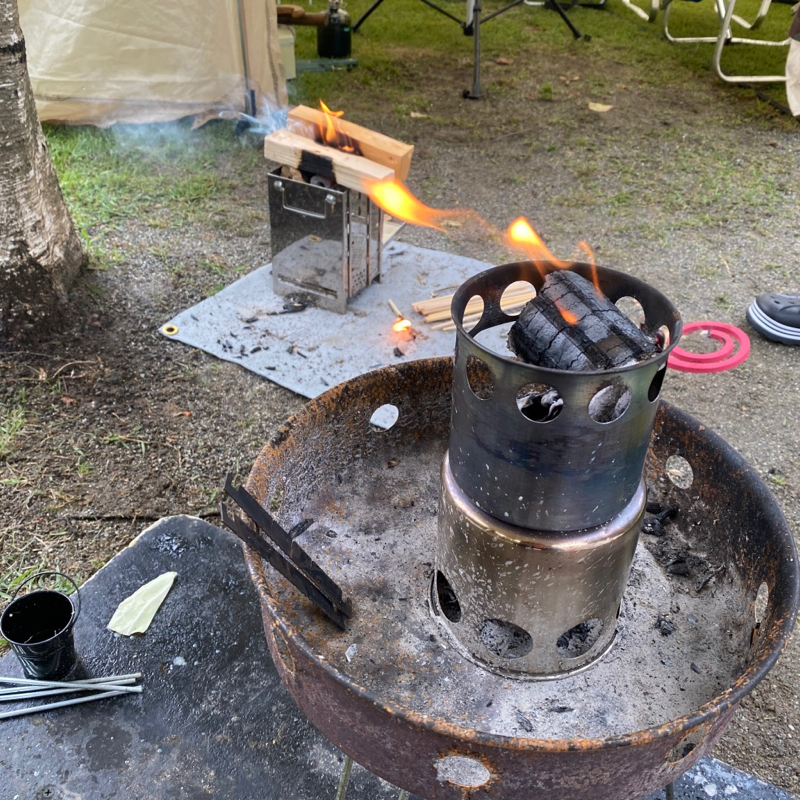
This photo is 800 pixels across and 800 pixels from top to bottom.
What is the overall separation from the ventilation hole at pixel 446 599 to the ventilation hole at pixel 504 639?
0.10 m

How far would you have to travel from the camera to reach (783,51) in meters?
8.41

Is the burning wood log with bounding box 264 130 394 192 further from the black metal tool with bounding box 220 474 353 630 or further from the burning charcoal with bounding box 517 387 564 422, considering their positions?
the black metal tool with bounding box 220 474 353 630

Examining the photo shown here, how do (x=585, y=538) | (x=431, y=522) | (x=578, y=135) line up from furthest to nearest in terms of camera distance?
(x=578, y=135)
(x=431, y=522)
(x=585, y=538)

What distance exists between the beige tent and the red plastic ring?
4.11 m

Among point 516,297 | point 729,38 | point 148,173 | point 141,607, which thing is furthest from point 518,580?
point 729,38

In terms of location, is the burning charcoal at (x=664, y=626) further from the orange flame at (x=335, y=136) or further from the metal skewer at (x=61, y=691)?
the orange flame at (x=335, y=136)

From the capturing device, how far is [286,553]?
1.40m

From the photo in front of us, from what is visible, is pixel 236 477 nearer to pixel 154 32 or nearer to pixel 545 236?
pixel 545 236

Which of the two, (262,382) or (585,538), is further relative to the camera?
(262,382)

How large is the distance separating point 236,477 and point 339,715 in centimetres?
168

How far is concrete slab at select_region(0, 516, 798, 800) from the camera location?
172 centimetres

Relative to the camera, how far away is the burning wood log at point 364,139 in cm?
326

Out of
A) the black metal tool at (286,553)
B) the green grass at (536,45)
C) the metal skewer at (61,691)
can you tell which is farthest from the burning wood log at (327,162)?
the green grass at (536,45)

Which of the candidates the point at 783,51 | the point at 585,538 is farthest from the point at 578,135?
the point at 585,538
